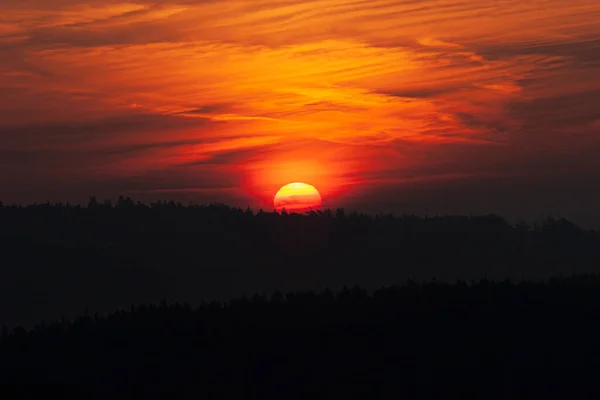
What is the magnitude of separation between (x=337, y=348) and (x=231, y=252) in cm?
10299

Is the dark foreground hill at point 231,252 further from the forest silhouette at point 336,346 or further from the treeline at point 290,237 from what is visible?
A: the forest silhouette at point 336,346

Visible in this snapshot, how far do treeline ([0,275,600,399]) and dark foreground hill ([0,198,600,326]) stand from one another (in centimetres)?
6592

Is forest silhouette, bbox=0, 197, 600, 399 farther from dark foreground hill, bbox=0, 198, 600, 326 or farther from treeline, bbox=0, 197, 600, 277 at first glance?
treeline, bbox=0, 197, 600, 277

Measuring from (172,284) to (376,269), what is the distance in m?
31.3

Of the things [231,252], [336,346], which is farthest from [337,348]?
[231,252]

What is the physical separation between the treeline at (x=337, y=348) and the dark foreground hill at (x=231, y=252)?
6592 centimetres

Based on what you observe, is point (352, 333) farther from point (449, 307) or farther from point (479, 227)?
point (479, 227)

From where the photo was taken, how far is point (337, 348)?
121 ft

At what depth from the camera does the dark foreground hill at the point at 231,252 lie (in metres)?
113

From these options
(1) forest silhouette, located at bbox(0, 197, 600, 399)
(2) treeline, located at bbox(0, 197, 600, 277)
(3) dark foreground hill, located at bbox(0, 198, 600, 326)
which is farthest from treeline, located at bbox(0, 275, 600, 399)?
(2) treeline, located at bbox(0, 197, 600, 277)

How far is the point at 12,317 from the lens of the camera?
103 m

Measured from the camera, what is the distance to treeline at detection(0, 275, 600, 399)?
33.7 meters

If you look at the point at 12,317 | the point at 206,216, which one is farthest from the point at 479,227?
the point at 12,317

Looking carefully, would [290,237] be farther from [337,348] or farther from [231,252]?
[337,348]
